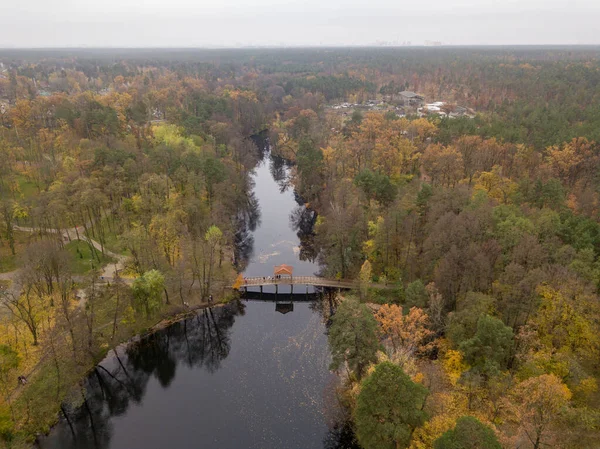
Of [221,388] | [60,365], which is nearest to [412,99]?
[221,388]

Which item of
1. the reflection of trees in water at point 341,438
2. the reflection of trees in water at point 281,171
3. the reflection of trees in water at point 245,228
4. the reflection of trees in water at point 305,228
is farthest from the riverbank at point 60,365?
the reflection of trees in water at point 281,171

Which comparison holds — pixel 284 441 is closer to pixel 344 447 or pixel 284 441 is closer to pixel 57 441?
pixel 344 447

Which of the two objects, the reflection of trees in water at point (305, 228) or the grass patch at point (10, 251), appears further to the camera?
the reflection of trees in water at point (305, 228)

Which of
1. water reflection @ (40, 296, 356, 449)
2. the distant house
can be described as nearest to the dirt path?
water reflection @ (40, 296, 356, 449)

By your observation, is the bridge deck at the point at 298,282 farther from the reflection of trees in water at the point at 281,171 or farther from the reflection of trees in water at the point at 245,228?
the reflection of trees in water at the point at 281,171

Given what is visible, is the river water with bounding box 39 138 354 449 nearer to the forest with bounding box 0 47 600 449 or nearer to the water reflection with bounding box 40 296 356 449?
the water reflection with bounding box 40 296 356 449

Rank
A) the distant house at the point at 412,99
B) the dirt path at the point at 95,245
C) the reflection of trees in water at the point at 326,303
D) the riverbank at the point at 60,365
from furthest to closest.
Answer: the distant house at the point at 412,99, the dirt path at the point at 95,245, the reflection of trees in water at the point at 326,303, the riverbank at the point at 60,365

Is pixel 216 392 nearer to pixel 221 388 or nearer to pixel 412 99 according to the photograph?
pixel 221 388
